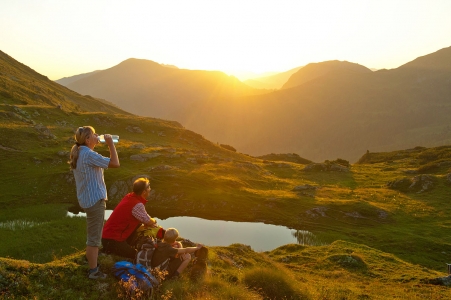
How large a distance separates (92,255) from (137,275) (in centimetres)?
159

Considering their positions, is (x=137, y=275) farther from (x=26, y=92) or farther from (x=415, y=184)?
→ (x=26, y=92)

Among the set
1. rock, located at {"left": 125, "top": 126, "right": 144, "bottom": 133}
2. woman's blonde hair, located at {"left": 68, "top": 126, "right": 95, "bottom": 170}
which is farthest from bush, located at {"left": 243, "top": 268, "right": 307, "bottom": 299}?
rock, located at {"left": 125, "top": 126, "right": 144, "bottom": 133}

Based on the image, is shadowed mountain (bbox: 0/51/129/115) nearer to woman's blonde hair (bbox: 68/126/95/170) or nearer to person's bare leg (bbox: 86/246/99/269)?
woman's blonde hair (bbox: 68/126/95/170)

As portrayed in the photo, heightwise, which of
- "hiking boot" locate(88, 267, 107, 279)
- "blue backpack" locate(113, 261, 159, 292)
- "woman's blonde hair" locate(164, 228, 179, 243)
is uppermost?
"woman's blonde hair" locate(164, 228, 179, 243)

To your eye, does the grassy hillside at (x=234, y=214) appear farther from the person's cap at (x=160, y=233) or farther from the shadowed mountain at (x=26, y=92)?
the person's cap at (x=160, y=233)

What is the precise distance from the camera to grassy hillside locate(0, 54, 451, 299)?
11.9 m

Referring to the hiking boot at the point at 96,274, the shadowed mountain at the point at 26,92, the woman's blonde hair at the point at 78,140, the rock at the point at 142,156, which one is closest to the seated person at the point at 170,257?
the hiking boot at the point at 96,274

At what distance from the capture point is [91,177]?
365 inches

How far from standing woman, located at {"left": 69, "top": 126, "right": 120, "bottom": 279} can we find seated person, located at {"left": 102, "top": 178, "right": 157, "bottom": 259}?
117 centimetres

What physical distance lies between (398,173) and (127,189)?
205 ft

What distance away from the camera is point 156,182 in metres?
46.0

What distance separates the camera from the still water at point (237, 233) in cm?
3219

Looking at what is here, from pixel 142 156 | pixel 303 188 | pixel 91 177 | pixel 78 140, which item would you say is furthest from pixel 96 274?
pixel 142 156

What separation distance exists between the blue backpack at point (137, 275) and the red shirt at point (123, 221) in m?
1.28
